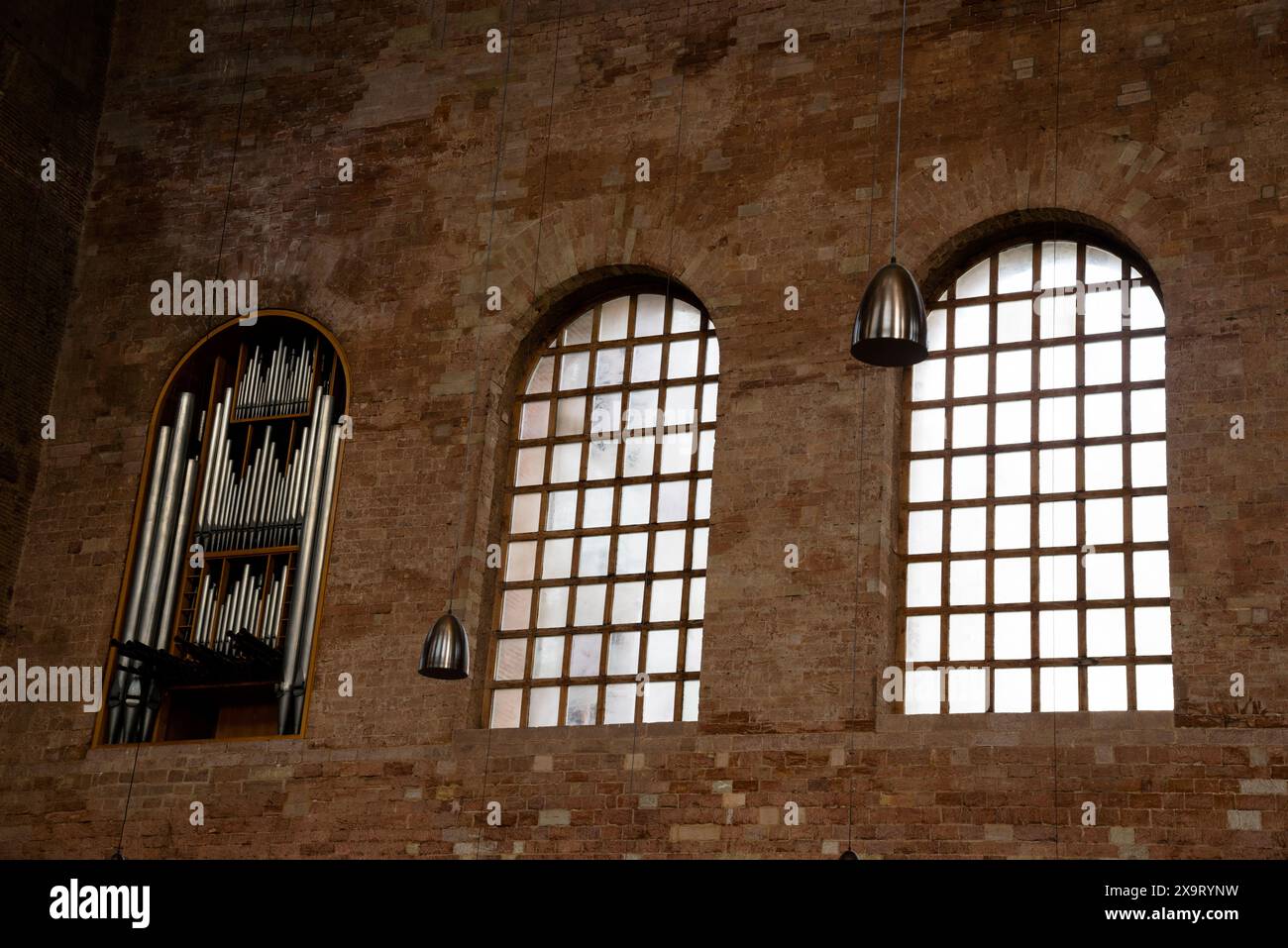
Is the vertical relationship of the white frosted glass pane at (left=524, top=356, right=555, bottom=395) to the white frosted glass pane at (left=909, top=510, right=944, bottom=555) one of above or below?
above

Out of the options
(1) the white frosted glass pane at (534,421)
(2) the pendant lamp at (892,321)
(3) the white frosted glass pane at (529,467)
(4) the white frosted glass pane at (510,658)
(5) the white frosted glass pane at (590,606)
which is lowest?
(4) the white frosted glass pane at (510,658)

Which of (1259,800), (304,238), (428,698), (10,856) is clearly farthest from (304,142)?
(1259,800)

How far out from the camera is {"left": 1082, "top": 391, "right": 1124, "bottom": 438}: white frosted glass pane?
38.4 feet

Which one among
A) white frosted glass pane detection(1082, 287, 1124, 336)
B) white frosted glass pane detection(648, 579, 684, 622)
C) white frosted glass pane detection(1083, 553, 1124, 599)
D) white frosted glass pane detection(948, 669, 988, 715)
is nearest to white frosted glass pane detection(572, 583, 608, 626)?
white frosted glass pane detection(648, 579, 684, 622)

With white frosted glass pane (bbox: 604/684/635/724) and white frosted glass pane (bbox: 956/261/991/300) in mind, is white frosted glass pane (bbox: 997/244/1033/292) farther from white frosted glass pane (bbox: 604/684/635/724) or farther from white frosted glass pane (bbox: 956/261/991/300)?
white frosted glass pane (bbox: 604/684/635/724)

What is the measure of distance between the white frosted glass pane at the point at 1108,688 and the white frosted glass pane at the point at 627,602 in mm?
2999

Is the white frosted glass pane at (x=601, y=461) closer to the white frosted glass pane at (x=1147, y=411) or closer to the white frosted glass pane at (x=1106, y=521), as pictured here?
the white frosted glass pane at (x=1106, y=521)

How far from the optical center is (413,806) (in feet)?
40.1

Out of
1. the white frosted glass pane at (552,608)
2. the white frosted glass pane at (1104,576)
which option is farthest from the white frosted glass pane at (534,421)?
the white frosted glass pane at (1104,576)

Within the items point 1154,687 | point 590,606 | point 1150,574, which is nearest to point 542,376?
point 590,606

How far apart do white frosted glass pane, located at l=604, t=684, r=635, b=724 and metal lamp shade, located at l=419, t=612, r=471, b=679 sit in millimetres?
1468

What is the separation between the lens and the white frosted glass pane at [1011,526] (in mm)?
11705
